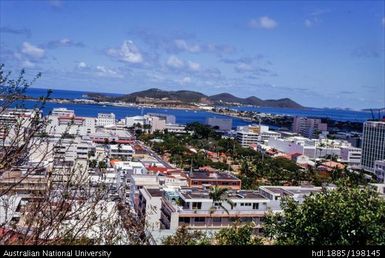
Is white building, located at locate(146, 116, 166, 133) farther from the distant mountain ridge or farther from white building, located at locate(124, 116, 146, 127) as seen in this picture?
the distant mountain ridge

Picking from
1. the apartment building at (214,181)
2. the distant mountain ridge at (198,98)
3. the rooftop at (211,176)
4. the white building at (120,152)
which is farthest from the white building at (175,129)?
the distant mountain ridge at (198,98)

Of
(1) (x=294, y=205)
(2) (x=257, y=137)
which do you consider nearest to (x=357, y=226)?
(1) (x=294, y=205)

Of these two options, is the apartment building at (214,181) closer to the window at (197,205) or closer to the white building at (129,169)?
the white building at (129,169)

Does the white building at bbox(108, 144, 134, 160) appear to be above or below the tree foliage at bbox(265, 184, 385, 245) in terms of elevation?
below

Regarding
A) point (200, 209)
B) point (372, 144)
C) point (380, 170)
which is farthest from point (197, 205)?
point (372, 144)

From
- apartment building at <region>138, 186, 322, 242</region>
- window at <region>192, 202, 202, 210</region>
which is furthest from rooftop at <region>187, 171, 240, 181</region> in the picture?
window at <region>192, 202, 202, 210</region>

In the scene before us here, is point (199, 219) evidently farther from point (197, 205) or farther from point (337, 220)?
point (337, 220)
